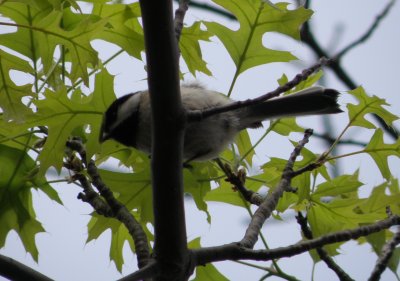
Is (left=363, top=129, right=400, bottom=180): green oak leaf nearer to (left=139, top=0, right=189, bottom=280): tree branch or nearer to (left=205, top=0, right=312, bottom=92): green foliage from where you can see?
(left=205, top=0, right=312, bottom=92): green foliage

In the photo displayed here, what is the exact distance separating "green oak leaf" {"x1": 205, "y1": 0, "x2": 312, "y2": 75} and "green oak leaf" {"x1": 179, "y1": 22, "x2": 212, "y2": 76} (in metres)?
0.08

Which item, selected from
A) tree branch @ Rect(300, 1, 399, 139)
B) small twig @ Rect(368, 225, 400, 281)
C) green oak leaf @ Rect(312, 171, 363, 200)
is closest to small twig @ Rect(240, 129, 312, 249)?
green oak leaf @ Rect(312, 171, 363, 200)

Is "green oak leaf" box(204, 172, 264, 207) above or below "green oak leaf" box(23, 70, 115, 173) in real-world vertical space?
below

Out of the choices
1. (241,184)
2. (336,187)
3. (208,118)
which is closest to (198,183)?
(241,184)

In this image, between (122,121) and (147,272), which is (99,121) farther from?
(147,272)

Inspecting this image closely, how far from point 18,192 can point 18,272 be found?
801mm

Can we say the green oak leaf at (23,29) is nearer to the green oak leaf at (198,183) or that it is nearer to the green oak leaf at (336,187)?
the green oak leaf at (198,183)

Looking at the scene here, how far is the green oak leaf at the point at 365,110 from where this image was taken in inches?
93.3

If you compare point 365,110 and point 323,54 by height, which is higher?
point 323,54

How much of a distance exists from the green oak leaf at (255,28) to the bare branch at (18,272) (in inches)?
44.6

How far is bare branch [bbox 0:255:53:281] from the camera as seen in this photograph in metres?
1.50

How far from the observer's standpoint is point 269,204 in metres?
2.01

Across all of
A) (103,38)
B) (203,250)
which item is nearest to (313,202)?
(203,250)

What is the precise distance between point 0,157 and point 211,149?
0.77 metres
